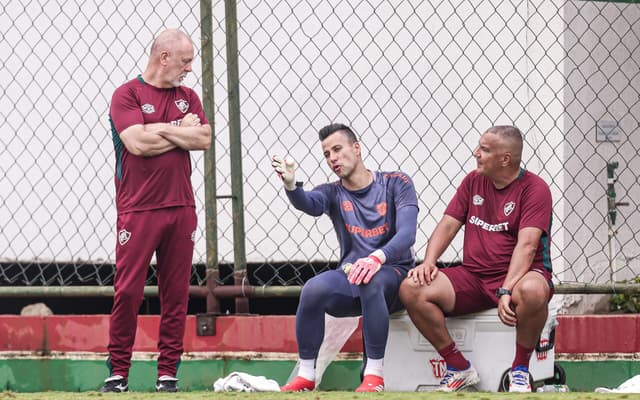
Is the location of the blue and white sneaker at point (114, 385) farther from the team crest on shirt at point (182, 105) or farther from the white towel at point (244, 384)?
the team crest on shirt at point (182, 105)

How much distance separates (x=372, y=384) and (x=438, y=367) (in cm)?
38

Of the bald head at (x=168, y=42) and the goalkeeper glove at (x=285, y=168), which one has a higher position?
the bald head at (x=168, y=42)

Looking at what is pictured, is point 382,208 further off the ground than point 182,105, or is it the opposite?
point 182,105

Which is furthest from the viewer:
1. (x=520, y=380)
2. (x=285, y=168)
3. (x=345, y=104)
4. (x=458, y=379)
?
(x=345, y=104)

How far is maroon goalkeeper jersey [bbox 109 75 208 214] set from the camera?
5.06 meters

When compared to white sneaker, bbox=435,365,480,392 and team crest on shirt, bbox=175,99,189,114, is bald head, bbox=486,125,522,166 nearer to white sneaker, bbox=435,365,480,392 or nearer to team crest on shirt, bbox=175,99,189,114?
white sneaker, bbox=435,365,480,392

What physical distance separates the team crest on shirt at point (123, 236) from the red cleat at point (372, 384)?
3.72 feet

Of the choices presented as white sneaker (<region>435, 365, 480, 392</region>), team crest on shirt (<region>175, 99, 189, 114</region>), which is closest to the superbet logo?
white sneaker (<region>435, 365, 480, 392</region>)

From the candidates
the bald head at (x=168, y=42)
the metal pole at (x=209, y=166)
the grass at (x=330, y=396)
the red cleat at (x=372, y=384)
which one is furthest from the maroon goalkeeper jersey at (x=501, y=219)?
the bald head at (x=168, y=42)

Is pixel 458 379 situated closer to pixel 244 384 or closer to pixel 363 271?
pixel 363 271

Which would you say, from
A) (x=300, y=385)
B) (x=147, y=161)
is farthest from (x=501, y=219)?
(x=147, y=161)

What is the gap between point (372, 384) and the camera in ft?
16.7

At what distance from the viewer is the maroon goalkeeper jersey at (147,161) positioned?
5059 millimetres

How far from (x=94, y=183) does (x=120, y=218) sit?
4.64ft
